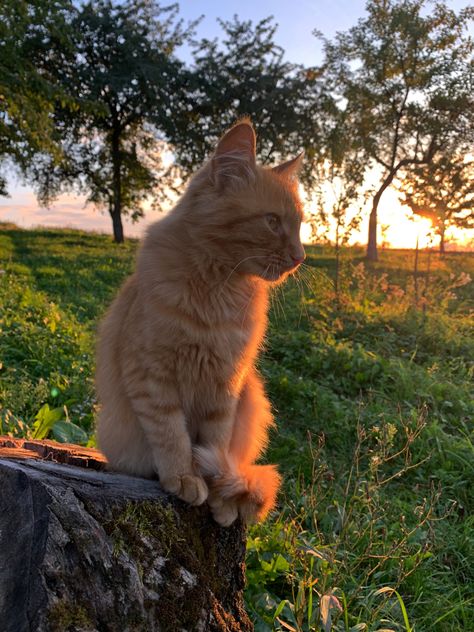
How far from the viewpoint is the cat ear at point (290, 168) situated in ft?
7.71

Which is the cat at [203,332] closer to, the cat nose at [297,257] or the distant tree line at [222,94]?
the cat nose at [297,257]

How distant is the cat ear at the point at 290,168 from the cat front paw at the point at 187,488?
52.6 inches

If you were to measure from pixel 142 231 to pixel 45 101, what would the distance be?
12.6 metres

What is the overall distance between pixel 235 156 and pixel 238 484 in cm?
122

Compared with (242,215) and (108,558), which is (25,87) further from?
(108,558)

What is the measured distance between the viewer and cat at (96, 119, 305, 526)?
6.23ft

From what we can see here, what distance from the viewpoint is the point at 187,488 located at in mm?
1811

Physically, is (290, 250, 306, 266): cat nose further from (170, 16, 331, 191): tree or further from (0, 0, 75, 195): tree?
(170, 16, 331, 191): tree

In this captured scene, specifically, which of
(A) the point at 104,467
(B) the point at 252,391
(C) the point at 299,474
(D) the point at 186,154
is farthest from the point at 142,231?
(D) the point at 186,154

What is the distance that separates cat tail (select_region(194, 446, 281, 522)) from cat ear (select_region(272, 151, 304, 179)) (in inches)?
48.8

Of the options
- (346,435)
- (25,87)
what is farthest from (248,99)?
(346,435)

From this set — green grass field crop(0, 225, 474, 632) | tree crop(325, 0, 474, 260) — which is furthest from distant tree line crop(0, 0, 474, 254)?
green grass field crop(0, 225, 474, 632)

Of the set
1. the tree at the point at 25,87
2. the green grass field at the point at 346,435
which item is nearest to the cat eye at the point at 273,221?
the green grass field at the point at 346,435

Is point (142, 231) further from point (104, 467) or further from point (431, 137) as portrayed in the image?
point (431, 137)
